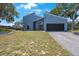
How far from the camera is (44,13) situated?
8078mm

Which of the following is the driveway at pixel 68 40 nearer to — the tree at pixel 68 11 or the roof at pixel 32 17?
the tree at pixel 68 11

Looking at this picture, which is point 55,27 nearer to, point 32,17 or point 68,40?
point 68,40

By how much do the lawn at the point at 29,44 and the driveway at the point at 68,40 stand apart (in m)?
0.18

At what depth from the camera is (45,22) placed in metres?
8.34

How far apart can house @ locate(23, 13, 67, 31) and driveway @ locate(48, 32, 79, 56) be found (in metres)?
0.21

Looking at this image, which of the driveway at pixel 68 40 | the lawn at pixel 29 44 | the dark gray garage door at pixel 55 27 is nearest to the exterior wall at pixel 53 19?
the dark gray garage door at pixel 55 27

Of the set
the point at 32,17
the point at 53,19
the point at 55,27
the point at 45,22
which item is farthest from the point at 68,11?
the point at 32,17

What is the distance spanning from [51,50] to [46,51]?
0.16 metres

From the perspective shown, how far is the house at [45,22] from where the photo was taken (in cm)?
812

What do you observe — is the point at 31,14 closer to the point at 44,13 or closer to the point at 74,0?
the point at 44,13

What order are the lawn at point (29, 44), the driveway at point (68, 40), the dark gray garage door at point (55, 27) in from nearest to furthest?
the lawn at point (29, 44) < the driveway at point (68, 40) < the dark gray garage door at point (55, 27)

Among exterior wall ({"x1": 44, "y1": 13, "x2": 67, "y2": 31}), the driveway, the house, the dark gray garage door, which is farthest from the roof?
the driveway

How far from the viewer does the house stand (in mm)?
8117

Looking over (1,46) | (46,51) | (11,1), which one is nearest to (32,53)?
(46,51)
